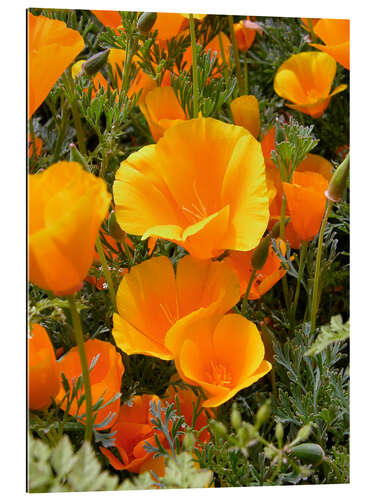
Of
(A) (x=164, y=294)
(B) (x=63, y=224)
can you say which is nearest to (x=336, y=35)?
(A) (x=164, y=294)

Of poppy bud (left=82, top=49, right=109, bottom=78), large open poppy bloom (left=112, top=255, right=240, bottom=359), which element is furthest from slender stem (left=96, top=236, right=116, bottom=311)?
poppy bud (left=82, top=49, right=109, bottom=78)

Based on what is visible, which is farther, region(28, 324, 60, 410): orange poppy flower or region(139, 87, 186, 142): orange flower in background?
region(139, 87, 186, 142): orange flower in background

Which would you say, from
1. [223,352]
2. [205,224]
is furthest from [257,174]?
[223,352]

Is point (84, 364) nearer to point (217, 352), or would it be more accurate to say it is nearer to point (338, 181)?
point (217, 352)

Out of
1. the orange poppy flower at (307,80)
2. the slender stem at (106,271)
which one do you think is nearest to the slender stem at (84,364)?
the slender stem at (106,271)

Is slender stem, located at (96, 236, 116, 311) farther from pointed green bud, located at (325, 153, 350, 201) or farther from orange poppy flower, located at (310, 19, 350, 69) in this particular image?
orange poppy flower, located at (310, 19, 350, 69)

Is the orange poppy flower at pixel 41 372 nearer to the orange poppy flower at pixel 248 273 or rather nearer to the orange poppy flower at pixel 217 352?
the orange poppy flower at pixel 217 352

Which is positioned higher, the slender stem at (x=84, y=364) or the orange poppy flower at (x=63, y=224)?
the orange poppy flower at (x=63, y=224)
